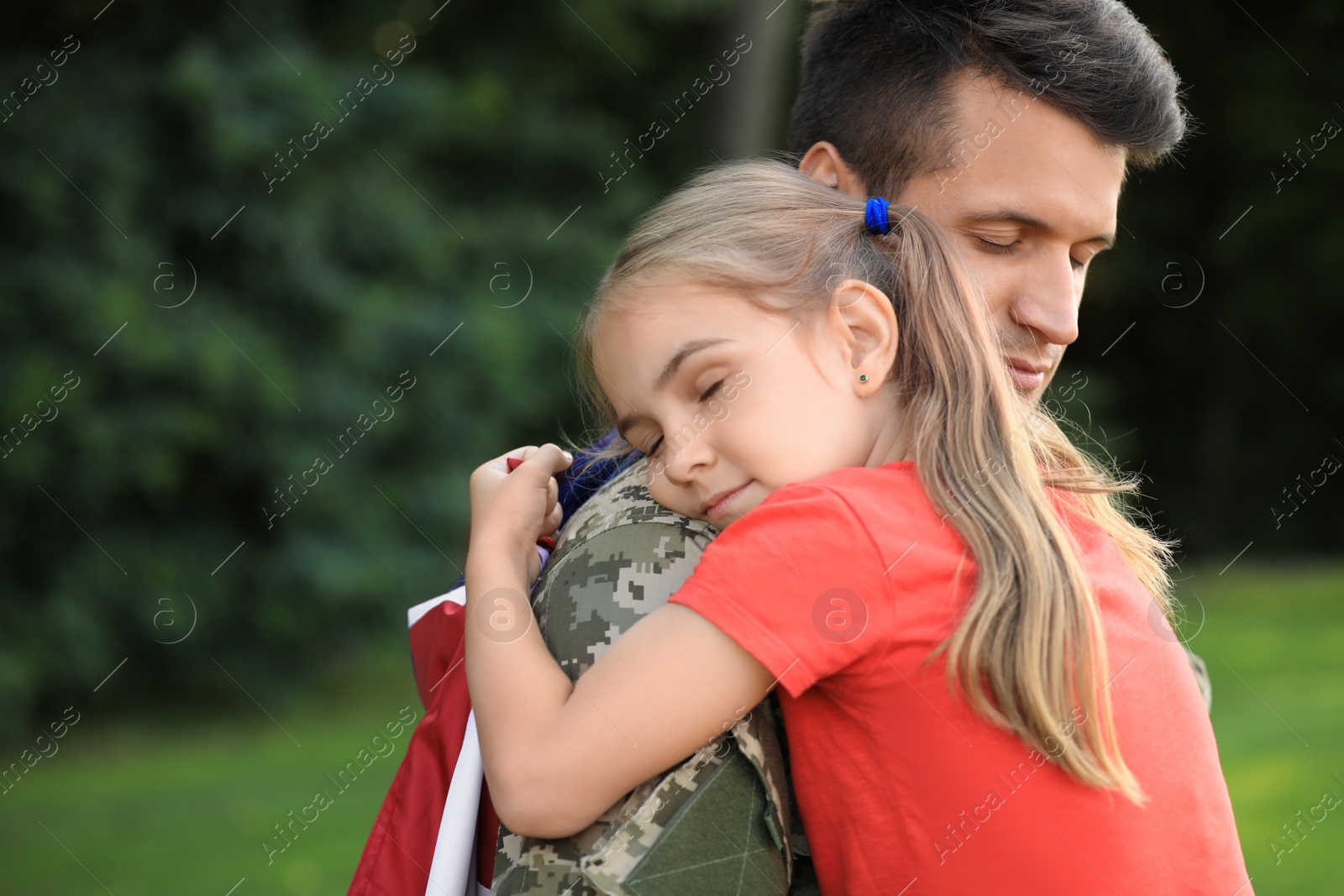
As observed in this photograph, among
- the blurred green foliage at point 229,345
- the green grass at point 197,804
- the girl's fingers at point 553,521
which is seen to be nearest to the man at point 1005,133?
the girl's fingers at point 553,521

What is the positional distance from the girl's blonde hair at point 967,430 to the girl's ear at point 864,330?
0.03 meters

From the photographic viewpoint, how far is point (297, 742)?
7.21 m

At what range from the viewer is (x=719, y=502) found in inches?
66.6

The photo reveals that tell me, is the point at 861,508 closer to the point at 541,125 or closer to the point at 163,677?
the point at 163,677

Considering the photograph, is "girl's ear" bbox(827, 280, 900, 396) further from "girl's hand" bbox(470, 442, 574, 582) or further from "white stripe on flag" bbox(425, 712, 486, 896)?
"white stripe on flag" bbox(425, 712, 486, 896)

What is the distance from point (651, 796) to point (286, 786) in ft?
18.2

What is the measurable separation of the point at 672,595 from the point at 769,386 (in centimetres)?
39

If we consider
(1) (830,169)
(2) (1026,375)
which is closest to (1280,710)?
(2) (1026,375)

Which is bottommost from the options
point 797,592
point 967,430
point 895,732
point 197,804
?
point 197,804

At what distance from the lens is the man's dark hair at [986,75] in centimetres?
222

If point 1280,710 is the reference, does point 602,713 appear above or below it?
above

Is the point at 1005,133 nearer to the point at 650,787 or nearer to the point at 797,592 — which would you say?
the point at 797,592

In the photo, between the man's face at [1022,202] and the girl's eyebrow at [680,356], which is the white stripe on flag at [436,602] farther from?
the man's face at [1022,202]

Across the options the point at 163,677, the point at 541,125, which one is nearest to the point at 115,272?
the point at 163,677
